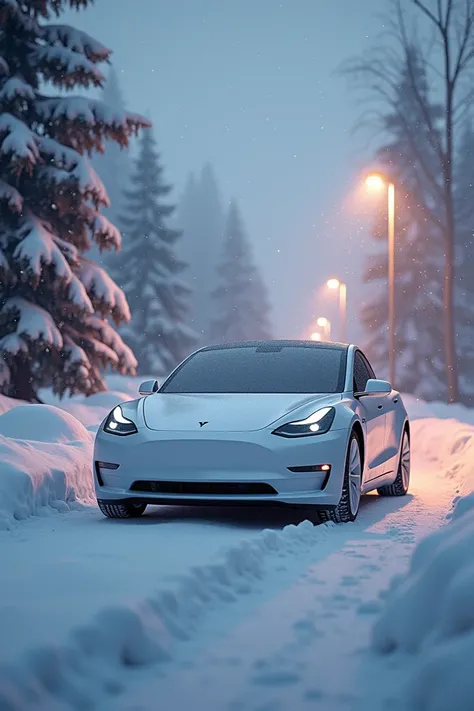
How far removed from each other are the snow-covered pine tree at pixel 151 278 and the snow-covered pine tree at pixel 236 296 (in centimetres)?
1738

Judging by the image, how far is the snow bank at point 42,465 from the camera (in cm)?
831

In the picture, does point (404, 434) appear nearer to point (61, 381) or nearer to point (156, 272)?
point (61, 381)

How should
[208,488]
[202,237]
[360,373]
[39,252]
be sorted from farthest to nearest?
[202,237], [39,252], [360,373], [208,488]

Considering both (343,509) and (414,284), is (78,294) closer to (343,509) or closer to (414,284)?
(343,509)

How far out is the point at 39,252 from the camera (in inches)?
701

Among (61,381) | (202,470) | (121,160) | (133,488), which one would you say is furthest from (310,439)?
(121,160)

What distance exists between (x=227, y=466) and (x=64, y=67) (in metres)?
12.9

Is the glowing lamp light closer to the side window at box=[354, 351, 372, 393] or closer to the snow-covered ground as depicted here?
the side window at box=[354, 351, 372, 393]

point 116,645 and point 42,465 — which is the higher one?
point 116,645

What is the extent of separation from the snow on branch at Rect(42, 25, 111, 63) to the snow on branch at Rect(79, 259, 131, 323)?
12.1 feet

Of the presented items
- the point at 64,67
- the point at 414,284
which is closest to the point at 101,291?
the point at 64,67

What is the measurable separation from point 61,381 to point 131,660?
15115 mm

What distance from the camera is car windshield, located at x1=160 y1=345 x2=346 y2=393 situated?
910 cm

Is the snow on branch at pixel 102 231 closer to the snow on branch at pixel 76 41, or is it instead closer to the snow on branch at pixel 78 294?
the snow on branch at pixel 78 294
